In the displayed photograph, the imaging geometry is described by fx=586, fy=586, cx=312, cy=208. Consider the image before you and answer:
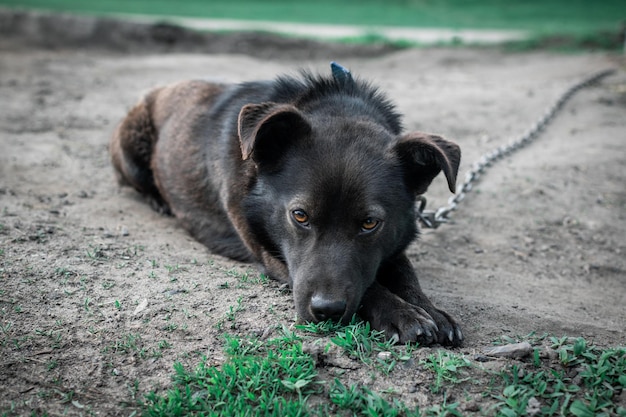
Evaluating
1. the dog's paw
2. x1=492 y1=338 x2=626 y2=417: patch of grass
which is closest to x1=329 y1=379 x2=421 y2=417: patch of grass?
x1=492 y1=338 x2=626 y2=417: patch of grass

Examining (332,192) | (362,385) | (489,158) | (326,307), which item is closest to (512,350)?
(362,385)

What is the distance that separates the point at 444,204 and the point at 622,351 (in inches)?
108

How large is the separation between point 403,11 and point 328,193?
1765 centimetres

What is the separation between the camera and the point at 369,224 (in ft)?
10.3

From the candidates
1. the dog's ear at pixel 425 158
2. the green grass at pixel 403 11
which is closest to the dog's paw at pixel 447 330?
the dog's ear at pixel 425 158

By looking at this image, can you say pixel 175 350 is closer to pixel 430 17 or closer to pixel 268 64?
pixel 268 64

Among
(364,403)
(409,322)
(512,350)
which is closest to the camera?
(364,403)

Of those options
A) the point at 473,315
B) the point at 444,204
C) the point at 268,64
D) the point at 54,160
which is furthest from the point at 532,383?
the point at 268,64

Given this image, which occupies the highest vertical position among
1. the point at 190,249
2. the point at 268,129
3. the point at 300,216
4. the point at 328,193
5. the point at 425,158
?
the point at 268,129

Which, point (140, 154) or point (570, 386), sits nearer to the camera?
point (570, 386)

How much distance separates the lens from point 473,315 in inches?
134

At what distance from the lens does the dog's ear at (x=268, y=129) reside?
3.13 metres

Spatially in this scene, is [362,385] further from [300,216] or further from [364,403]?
[300,216]

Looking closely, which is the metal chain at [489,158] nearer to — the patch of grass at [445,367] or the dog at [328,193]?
the dog at [328,193]
